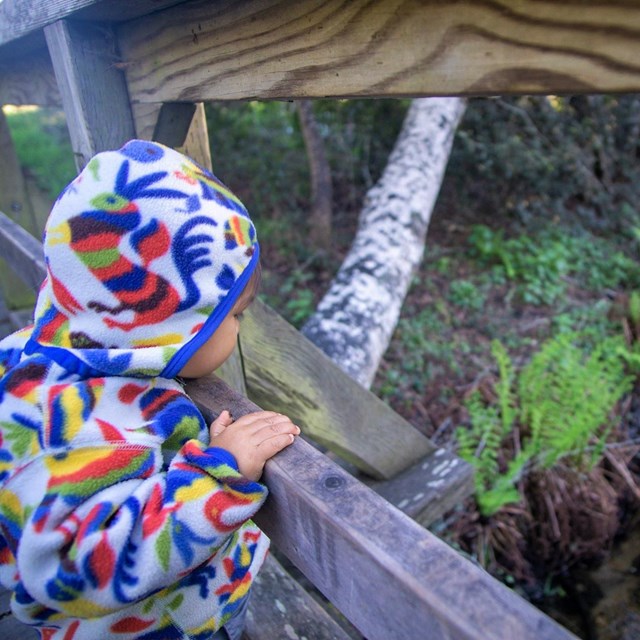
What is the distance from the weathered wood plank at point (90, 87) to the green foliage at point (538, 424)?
7.53 feet

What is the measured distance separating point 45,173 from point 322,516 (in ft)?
24.4

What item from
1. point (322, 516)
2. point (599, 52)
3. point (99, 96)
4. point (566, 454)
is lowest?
point (566, 454)

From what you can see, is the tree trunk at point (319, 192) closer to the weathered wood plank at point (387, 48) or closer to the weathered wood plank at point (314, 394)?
the weathered wood plank at point (314, 394)

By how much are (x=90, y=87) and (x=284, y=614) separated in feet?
4.90

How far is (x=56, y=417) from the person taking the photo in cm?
80

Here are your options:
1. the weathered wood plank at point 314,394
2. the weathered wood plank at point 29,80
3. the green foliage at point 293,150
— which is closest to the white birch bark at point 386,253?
the weathered wood plank at point 314,394

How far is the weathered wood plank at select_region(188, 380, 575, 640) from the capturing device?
54 cm

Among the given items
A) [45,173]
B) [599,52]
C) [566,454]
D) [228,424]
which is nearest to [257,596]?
[228,424]

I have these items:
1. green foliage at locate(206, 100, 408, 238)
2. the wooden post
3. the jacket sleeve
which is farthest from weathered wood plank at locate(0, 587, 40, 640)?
green foliage at locate(206, 100, 408, 238)

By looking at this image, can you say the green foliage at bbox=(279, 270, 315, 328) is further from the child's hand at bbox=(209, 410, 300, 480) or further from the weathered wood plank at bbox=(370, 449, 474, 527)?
the child's hand at bbox=(209, 410, 300, 480)

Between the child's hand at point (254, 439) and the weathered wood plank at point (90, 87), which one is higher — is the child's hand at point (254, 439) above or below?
below

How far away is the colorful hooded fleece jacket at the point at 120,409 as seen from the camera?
2.51ft

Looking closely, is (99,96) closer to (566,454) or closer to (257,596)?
(257,596)

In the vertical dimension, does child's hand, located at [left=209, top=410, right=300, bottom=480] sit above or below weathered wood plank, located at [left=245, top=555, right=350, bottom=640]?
above
